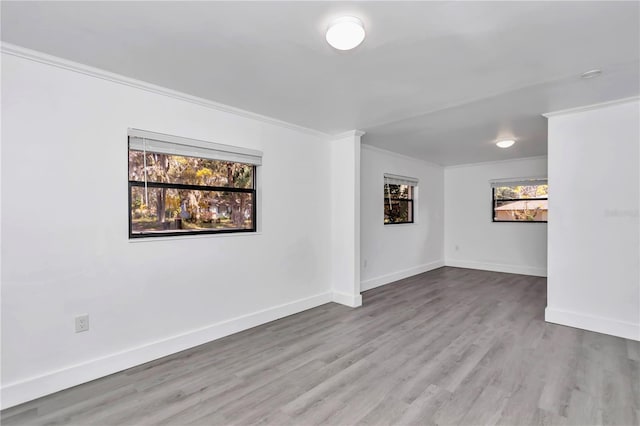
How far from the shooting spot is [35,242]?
221cm

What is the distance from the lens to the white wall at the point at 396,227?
5.23 meters

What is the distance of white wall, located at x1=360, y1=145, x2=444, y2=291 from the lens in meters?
5.23

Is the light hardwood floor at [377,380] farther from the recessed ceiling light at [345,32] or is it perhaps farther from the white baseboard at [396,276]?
the recessed ceiling light at [345,32]

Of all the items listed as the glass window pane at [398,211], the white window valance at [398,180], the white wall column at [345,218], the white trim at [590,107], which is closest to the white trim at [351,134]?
the white wall column at [345,218]

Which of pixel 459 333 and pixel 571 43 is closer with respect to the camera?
pixel 571 43

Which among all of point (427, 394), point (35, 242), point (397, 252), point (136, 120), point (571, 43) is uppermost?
point (571, 43)

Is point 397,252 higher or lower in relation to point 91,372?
higher

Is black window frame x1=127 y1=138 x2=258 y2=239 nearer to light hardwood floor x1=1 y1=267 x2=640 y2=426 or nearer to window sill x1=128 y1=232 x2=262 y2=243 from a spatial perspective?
window sill x1=128 y1=232 x2=262 y2=243

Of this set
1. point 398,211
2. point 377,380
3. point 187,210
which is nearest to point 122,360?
point 187,210

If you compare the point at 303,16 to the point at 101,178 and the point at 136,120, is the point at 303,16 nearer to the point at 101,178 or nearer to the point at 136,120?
the point at 136,120

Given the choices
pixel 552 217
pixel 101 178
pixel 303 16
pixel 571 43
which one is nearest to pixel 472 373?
pixel 552 217

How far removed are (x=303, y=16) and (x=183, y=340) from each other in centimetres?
283

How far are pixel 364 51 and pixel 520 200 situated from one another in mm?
5728

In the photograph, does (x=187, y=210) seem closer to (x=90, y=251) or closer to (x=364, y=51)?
(x=90, y=251)
